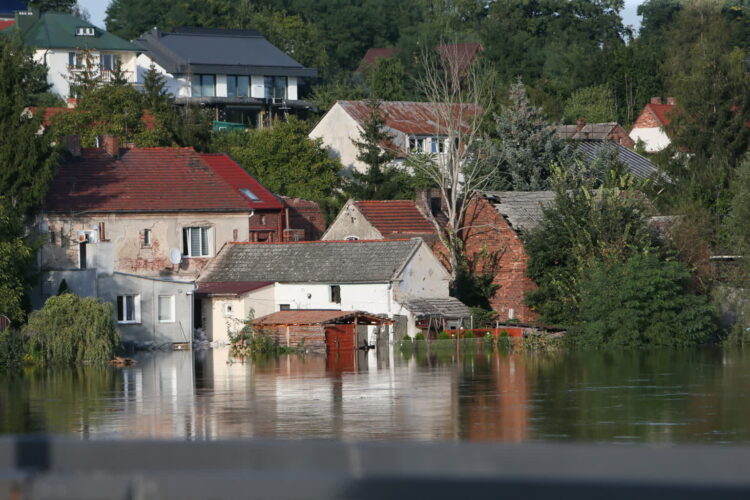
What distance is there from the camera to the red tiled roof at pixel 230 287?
148 feet

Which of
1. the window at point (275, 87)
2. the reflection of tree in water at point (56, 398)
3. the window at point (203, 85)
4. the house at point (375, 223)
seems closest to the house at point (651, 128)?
the window at point (275, 87)

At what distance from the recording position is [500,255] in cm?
4884

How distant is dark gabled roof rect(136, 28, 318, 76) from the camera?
92500mm

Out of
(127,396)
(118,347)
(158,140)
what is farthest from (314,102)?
(127,396)

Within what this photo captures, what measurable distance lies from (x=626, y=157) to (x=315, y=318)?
31022mm

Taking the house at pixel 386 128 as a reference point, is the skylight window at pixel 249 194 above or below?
below

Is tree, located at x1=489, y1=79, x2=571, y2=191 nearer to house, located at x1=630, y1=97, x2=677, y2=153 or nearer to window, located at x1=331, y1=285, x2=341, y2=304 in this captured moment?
window, located at x1=331, y1=285, x2=341, y2=304

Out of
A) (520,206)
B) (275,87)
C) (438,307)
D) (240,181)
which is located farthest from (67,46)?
(438,307)

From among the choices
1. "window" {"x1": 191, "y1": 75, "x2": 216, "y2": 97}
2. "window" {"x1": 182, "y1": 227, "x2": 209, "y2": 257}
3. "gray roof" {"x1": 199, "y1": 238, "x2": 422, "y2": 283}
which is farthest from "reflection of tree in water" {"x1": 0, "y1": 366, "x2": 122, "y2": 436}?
"window" {"x1": 191, "y1": 75, "x2": 216, "y2": 97}

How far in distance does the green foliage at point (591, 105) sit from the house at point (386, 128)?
1404cm

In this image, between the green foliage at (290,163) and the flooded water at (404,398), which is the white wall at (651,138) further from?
the flooded water at (404,398)

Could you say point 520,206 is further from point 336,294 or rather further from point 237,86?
point 237,86

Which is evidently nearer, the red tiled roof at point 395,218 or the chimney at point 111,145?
the chimney at point 111,145

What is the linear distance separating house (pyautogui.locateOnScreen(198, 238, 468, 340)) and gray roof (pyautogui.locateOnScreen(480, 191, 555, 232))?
4750 millimetres
